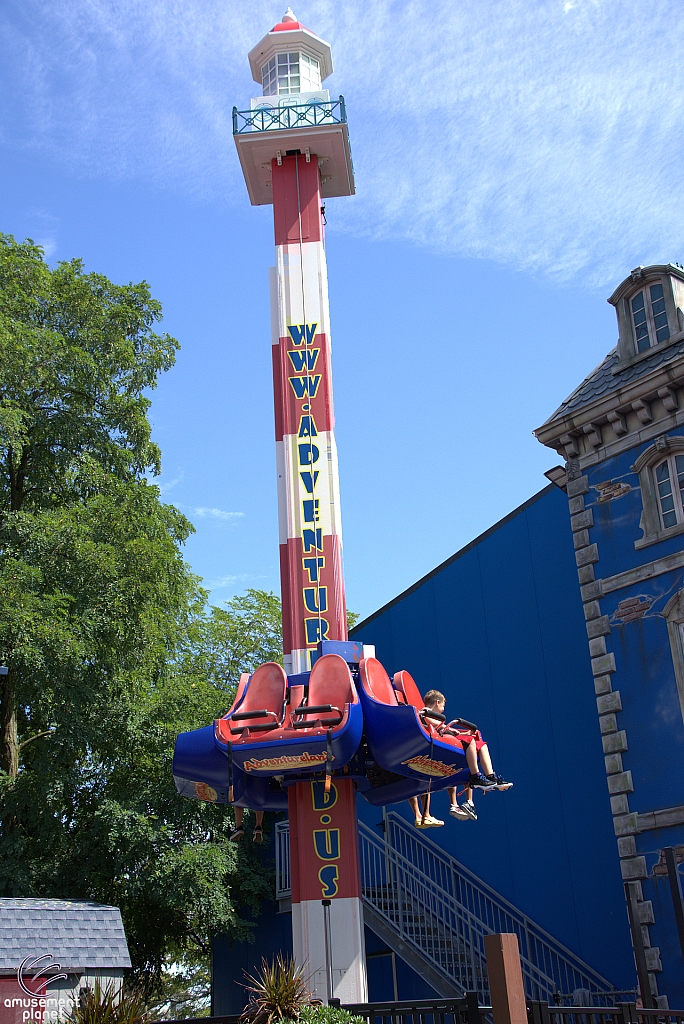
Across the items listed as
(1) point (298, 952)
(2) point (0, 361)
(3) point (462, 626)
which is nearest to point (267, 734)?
(1) point (298, 952)

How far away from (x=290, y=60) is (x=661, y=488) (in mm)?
11431

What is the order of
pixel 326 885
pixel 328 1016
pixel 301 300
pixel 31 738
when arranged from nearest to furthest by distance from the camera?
pixel 328 1016, pixel 326 885, pixel 301 300, pixel 31 738

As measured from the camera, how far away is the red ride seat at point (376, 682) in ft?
43.1

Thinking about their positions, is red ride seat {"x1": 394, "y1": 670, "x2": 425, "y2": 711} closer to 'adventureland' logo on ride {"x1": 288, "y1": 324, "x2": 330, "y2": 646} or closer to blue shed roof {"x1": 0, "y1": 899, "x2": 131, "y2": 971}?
'adventureland' logo on ride {"x1": 288, "y1": 324, "x2": 330, "y2": 646}

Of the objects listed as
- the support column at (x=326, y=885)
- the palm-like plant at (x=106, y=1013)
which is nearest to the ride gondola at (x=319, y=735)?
the support column at (x=326, y=885)

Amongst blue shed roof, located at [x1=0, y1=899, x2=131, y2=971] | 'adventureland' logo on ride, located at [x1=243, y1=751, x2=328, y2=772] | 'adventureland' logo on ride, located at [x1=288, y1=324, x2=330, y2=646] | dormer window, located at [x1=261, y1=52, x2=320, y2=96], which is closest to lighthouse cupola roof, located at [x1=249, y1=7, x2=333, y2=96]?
dormer window, located at [x1=261, y1=52, x2=320, y2=96]

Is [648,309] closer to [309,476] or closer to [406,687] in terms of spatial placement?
[309,476]

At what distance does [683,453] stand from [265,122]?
9659 mm

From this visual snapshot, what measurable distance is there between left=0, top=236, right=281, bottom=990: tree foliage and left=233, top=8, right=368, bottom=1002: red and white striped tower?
5.02m

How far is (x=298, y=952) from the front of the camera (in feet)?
46.8

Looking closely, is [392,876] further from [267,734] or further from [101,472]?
[101,472]

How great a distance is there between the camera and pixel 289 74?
2044cm

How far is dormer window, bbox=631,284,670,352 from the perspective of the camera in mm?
17906

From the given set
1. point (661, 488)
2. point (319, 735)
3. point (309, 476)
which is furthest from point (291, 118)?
point (319, 735)
